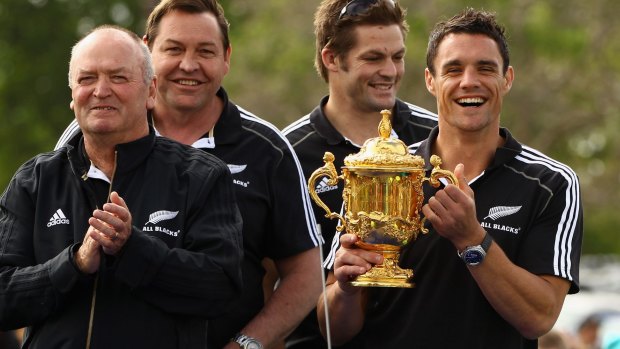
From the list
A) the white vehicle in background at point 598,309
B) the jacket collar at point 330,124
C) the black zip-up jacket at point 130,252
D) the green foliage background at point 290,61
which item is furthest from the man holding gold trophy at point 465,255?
the green foliage background at point 290,61

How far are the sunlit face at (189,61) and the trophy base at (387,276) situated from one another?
145 centimetres

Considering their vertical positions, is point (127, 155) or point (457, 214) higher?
point (127, 155)

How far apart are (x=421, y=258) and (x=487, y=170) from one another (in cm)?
49

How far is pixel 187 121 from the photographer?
7664 millimetres

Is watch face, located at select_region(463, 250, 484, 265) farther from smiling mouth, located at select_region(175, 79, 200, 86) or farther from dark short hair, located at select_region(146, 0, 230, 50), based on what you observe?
dark short hair, located at select_region(146, 0, 230, 50)

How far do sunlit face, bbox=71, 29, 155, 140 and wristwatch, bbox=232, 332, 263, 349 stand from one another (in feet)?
3.93

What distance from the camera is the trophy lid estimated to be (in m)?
6.56

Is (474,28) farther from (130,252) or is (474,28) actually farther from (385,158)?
(130,252)

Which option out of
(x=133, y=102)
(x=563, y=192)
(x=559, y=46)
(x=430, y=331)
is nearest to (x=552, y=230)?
(x=563, y=192)

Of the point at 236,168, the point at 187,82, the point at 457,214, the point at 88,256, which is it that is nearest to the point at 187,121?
the point at 187,82

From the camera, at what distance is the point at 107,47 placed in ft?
21.2

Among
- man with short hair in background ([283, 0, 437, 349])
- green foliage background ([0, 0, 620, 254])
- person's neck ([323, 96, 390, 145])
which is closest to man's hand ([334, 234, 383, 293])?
man with short hair in background ([283, 0, 437, 349])

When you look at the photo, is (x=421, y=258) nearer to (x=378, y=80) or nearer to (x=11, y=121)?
(x=378, y=80)

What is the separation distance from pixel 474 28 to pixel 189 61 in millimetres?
→ 1473
